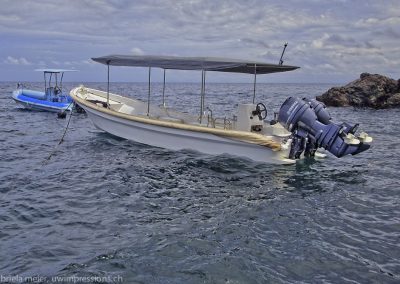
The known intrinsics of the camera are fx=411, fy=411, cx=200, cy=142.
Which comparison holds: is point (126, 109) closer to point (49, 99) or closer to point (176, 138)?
point (176, 138)

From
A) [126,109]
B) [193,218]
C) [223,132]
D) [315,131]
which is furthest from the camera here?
[126,109]

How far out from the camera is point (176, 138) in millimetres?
16172

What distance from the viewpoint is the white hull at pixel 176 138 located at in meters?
14.4

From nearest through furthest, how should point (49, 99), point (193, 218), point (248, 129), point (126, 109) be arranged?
point (193, 218) → point (248, 129) → point (126, 109) → point (49, 99)

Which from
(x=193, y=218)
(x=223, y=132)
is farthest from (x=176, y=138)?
(x=193, y=218)

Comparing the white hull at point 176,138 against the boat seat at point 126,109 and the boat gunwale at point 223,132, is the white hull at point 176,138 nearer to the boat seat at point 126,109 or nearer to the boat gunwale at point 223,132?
the boat gunwale at point 223,132

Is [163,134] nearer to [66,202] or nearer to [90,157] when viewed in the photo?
[90,157]

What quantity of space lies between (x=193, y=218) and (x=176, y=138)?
686 centimetres

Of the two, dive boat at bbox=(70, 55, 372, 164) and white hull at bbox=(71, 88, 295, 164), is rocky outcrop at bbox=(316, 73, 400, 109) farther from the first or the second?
white hull at bbox=(71, 88, 295, 164)

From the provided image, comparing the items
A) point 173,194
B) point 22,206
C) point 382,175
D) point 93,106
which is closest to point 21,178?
point 22,206

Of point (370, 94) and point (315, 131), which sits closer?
point (315, 131)

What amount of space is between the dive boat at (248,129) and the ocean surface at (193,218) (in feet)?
1.67

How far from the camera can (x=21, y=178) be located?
42.4ft

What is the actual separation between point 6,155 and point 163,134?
626cm
